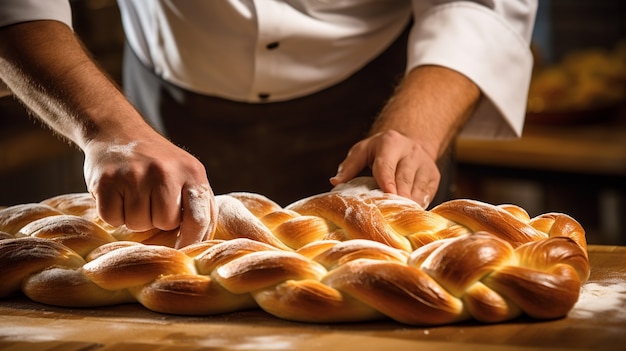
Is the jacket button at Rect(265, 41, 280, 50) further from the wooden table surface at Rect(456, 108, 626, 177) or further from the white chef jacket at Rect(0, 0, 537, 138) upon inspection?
the wooden table surface at Rect(456, 108, 626, 177)

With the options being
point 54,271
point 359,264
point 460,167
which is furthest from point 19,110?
point 359,264

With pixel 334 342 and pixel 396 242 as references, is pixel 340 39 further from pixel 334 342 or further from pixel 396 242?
pixel 334 342

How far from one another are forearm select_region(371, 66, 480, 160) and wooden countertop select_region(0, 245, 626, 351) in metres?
0.58

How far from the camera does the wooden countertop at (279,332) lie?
42.8 inches

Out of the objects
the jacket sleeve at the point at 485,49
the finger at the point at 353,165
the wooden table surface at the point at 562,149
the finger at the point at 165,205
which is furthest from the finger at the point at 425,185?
the wooden table surface at the point at 562,149

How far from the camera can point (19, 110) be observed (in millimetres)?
3709

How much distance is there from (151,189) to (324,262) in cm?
28

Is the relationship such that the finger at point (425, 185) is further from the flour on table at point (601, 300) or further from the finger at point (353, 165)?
the flour on table at point (601, 300)

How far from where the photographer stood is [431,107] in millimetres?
1822

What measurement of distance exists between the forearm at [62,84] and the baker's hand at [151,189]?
7 centimetres

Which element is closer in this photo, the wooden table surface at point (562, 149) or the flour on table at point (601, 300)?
the flour on table at point (601, 300)

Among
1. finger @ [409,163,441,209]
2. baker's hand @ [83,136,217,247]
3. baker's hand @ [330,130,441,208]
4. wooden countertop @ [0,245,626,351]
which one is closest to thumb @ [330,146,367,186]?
baker's hand @ [330,130,441,208]

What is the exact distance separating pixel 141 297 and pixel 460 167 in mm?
2403

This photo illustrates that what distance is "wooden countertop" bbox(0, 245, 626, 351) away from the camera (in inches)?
42.8
